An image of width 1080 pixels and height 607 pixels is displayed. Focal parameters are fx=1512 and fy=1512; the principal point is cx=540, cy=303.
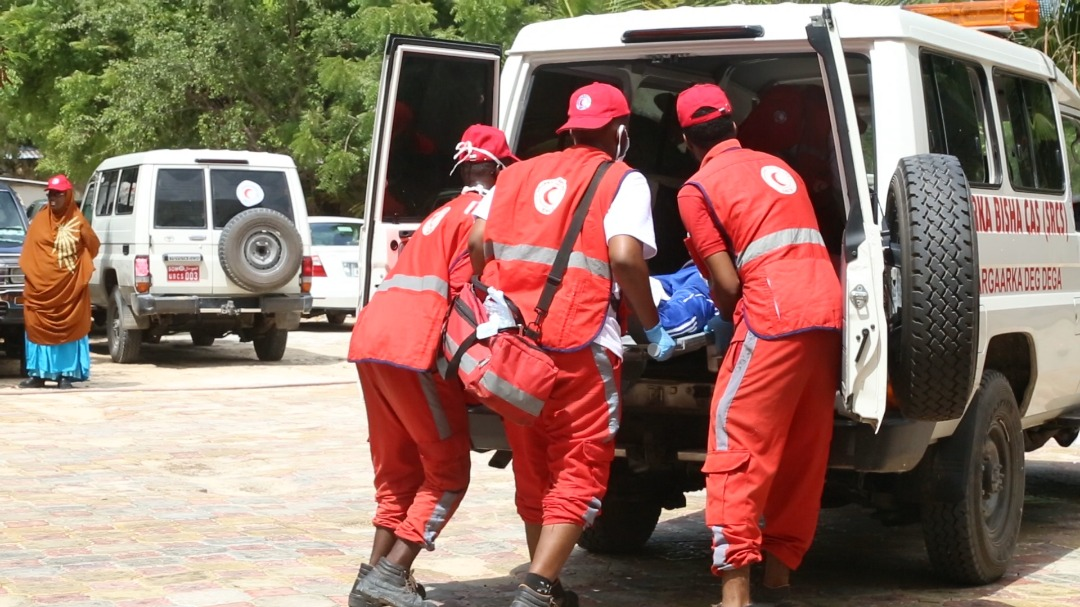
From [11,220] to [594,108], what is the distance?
36.0ft

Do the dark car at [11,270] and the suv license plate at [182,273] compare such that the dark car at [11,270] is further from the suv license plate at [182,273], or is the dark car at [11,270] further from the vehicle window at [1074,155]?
the vehicle window at [1074,155]

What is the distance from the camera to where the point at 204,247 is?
15430 millimetres

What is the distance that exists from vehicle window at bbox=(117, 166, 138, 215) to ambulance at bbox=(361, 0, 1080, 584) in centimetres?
973

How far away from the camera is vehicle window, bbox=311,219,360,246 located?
20188 mm

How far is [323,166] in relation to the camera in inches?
938

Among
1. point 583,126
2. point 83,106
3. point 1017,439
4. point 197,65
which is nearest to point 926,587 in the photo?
point 1017,439

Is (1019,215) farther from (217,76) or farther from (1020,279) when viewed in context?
(217,76)

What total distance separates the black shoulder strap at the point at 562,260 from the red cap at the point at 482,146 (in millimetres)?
697

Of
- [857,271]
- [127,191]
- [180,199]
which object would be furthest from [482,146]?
[127,191]

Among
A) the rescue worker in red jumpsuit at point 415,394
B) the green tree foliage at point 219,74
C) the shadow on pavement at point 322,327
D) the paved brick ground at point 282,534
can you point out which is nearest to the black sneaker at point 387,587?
the rescue worker in red jumpsuit at point 415,394

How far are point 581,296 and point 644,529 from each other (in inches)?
83.8

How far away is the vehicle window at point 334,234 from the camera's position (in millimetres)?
20188

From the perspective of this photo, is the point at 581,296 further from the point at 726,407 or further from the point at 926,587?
the point at 926,587

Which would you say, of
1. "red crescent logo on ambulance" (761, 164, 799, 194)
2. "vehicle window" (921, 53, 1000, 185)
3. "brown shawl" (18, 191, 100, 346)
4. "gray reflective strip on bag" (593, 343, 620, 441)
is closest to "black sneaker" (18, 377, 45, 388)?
"brown shawl" (18, 191, 100, 346)
